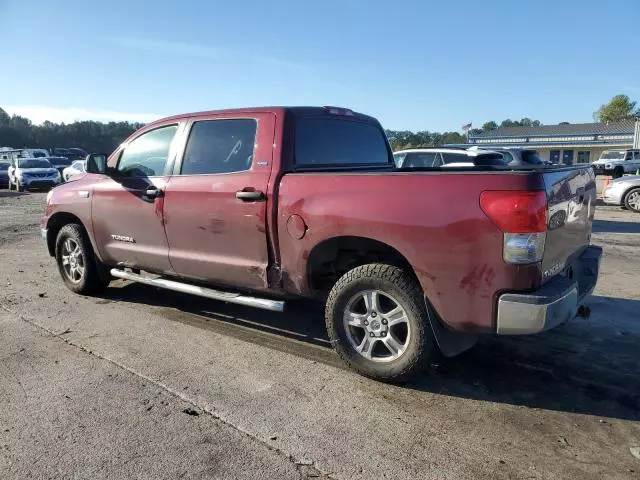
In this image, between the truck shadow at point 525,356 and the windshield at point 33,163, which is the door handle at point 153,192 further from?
the windshield at point 33,163

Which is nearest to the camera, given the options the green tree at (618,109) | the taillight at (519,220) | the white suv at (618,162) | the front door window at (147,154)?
the taillight at (519,220)

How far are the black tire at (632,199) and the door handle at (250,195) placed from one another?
46.5ft

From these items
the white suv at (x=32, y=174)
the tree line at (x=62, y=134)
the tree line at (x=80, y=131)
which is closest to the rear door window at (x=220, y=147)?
the white suv at (x=32, y=174)

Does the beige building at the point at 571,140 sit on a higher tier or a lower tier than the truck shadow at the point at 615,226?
higher

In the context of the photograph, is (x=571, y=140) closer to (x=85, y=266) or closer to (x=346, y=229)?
(x=85, y=266)

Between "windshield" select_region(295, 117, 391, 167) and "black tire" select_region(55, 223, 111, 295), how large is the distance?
2.95 metres

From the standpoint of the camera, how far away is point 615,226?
1197cm

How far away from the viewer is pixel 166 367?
397cm

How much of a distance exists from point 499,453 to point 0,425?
2.90m

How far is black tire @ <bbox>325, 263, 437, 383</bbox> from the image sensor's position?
136 inches

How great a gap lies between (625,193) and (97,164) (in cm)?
1452

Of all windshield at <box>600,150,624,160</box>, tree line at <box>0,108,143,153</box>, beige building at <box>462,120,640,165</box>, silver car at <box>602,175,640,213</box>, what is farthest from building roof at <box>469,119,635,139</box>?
tree line at <box>0,108,143,153</box>

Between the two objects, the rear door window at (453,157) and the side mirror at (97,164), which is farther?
the rear door window at (453,157)

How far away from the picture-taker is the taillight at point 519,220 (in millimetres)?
2979
